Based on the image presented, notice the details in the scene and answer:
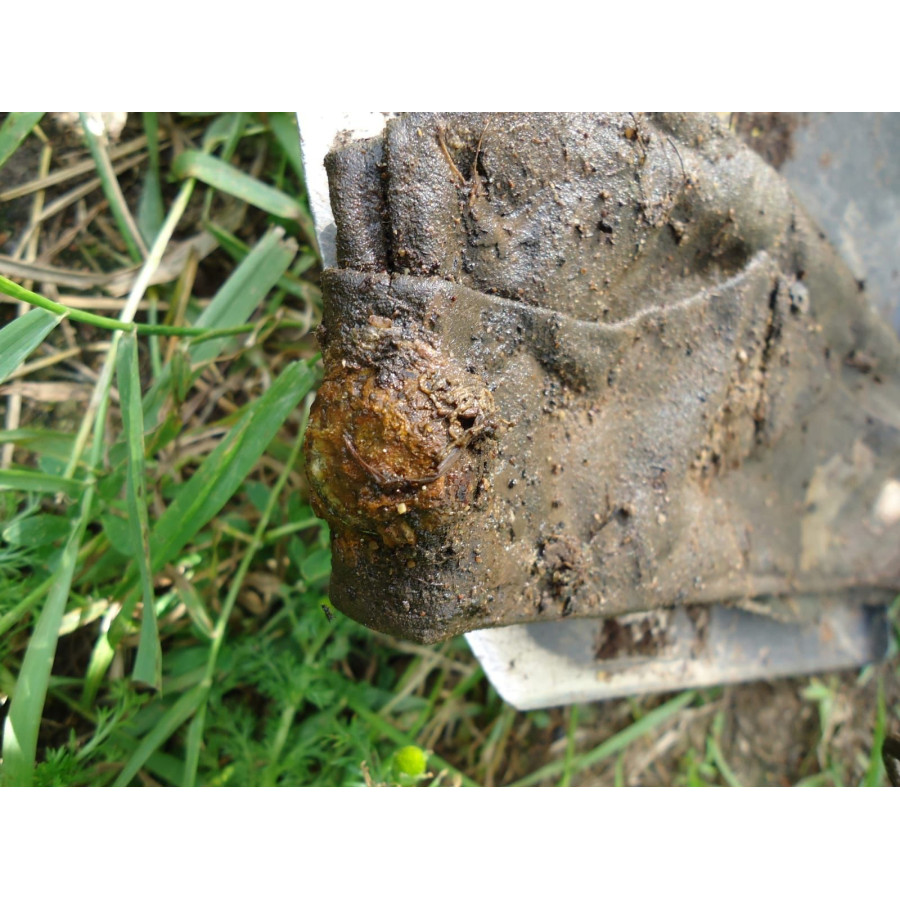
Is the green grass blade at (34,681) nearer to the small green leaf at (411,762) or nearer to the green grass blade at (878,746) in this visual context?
the small green leaf at (411,762)

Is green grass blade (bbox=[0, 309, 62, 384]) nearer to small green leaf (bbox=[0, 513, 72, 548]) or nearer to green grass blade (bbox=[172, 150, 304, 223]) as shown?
small green leaf (bbox=[0, 513, 72, 548])

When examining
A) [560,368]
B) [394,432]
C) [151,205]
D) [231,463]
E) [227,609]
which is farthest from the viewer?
[151,205]

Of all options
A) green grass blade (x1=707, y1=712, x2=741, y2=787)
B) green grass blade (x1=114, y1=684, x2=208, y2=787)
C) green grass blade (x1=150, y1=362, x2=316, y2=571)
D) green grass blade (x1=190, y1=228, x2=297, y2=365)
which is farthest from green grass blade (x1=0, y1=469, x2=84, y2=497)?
green grass blade (x1=707, y1=712, x2=741, y2=787)

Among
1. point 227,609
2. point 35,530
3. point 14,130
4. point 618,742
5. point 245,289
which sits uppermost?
point 14,130

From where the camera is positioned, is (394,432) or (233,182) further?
(233,182)

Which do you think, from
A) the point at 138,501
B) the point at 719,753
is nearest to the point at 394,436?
the point at 138,501

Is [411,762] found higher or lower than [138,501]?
lower

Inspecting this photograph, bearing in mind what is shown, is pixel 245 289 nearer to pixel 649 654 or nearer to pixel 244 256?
pixel 244 256
